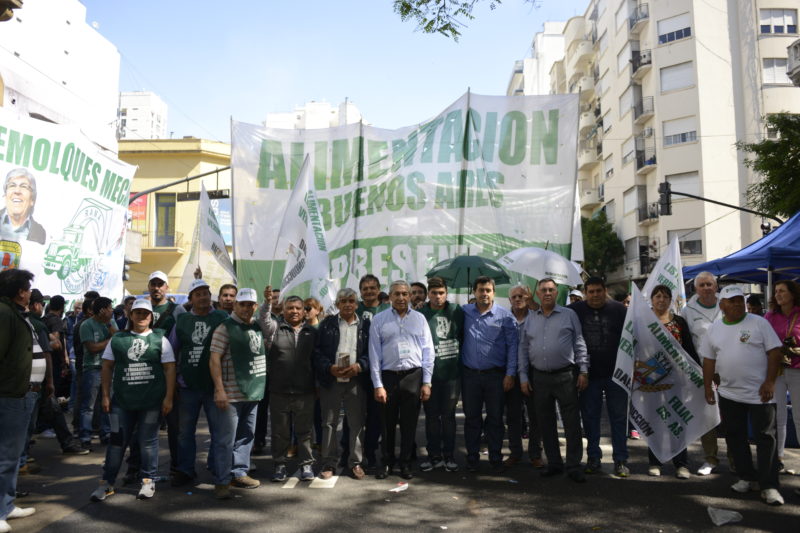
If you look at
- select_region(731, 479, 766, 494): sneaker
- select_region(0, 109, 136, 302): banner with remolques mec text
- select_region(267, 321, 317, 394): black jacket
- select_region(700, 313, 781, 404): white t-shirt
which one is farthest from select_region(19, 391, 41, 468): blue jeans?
select_region(731, 479, 766, 494): sneaker

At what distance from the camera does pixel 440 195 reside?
973 cm

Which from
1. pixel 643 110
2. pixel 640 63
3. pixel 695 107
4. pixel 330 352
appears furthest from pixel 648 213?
pixel 330 352

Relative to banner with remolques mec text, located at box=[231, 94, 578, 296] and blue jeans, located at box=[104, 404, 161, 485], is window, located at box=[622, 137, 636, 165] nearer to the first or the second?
banner with remolques mec text, located at box=[231, 94, 578, 296]

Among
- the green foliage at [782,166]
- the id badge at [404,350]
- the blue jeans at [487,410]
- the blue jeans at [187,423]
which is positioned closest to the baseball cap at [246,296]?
the blue jeans at [187,423]

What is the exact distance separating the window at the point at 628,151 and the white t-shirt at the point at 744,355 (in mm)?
37101

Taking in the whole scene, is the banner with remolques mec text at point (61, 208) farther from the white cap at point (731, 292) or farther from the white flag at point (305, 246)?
the white cap at point (731, 292)

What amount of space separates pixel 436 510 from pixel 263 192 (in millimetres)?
6361

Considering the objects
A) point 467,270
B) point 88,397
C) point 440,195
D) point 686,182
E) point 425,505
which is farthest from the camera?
point 686,182

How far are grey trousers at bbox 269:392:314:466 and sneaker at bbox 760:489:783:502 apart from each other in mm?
4002

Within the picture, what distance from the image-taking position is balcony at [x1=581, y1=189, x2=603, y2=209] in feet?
155

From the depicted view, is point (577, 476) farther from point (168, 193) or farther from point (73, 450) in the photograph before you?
point (168, 193)

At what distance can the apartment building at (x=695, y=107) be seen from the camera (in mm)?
35062

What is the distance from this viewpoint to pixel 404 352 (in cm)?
649

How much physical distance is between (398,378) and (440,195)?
A: 12.9 feet
